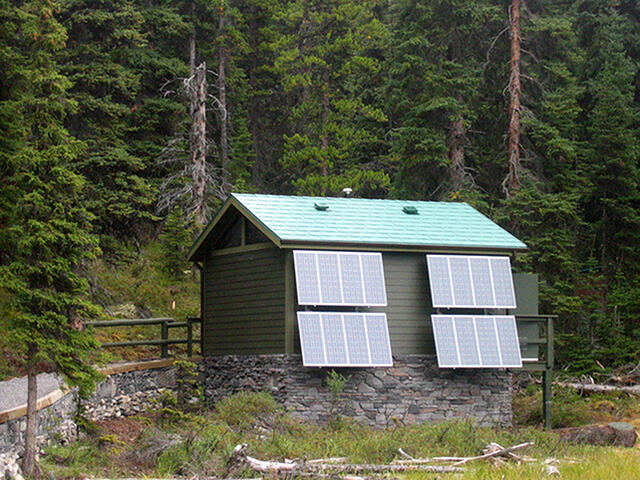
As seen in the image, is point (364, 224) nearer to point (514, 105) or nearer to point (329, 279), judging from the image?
point (329, 279)

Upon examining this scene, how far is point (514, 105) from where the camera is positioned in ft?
96.7

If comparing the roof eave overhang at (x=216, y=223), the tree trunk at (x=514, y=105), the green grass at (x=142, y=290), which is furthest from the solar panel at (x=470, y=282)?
the tree trunk at (x=514, y=105)

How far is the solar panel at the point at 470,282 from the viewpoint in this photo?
66.3 ft

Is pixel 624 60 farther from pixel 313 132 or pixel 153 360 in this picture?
pixel 153 360

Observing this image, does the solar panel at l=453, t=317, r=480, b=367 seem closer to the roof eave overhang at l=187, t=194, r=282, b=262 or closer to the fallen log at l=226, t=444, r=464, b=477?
the roof eave overhang at l=187, t=194, r=282, b=262

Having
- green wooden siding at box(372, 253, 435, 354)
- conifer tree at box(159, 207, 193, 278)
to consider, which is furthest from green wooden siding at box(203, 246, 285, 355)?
conifer tree at box(159, 207, 193, 278)

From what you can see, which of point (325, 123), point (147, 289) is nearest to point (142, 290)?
point (147, 289)

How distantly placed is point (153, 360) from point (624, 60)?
1870cm

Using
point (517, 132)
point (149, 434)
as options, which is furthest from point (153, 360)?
point (517, 132)

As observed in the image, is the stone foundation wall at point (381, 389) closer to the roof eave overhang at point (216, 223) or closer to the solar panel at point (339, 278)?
the solar panel at point (339, 278)

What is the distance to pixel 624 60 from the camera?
31266 mm

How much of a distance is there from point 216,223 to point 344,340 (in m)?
4.11

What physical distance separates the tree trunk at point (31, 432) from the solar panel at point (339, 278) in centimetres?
673

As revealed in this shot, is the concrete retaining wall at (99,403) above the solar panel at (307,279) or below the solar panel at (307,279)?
below
